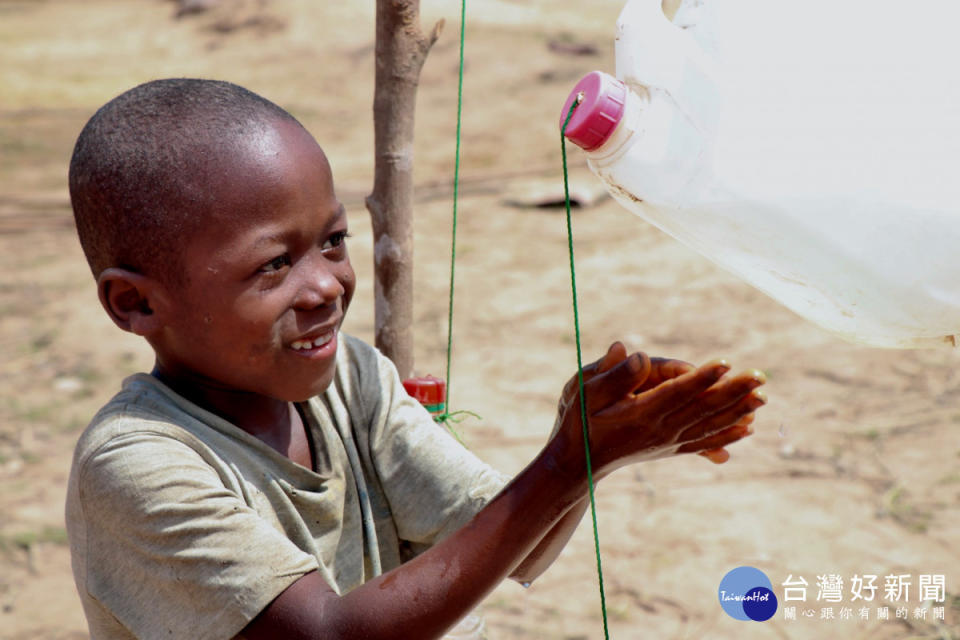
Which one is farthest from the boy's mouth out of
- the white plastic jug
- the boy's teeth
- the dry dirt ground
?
the dry dirt ground

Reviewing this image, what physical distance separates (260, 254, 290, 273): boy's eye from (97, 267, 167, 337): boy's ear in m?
0.13

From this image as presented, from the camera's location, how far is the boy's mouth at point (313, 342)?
123cm

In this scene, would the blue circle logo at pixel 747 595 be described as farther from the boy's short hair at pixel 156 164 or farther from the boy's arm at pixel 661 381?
the boy's short hair at pixel 156 164

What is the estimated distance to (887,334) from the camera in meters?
1.26

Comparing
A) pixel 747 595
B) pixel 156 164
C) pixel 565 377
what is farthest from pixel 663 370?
pixel 565 377

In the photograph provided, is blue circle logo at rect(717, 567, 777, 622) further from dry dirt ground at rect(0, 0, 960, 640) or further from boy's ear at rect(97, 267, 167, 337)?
boy's ear at rect(97, 267, 167, 337)

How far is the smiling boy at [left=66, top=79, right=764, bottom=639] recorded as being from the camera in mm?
1126

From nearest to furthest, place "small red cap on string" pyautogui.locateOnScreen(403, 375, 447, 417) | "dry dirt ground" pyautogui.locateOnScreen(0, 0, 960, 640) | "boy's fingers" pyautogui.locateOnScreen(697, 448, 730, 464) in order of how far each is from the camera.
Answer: "boy's fingers" pyautogui.locateOnScreen(697, 448, 730, 464) → "small red cap on string" pyautogui.locateOnScreen(403, 375, 447, 417) → "dry dirt ground" pyautogui.locateOnScreen(0, 0, 960, 640)

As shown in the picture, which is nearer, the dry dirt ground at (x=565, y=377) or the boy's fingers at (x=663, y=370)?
the boy's fingers at (x=663, y=370)

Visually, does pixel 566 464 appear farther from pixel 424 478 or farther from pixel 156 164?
pixel 156 164

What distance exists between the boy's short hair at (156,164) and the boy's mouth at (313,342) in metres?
0.16

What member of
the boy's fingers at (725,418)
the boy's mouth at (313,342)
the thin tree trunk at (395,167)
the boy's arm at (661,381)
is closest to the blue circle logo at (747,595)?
the thin tree trunk at (395,167)

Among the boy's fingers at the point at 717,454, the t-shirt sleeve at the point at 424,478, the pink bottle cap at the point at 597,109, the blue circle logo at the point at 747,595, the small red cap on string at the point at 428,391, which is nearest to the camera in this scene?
the pink bottle cap at the point at 597,109

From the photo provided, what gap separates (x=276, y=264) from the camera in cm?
121
